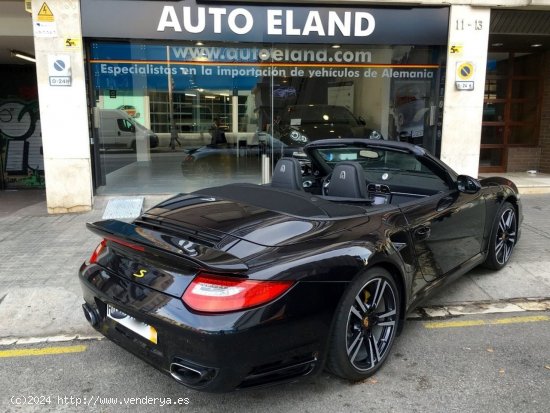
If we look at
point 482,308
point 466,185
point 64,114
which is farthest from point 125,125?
point 482,308

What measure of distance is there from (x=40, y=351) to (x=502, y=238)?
4.41 m

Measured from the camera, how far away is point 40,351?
3586 mm

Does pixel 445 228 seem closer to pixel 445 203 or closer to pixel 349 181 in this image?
pixel 445 203

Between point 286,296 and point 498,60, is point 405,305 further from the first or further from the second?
point 498,60

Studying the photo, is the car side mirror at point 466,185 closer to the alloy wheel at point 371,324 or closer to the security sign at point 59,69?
the alloy wheel at point 371,324

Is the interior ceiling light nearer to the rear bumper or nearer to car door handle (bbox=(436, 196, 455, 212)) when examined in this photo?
the rear bumper

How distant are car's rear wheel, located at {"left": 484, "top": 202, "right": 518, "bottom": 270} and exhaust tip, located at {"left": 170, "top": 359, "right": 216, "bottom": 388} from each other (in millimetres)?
3429

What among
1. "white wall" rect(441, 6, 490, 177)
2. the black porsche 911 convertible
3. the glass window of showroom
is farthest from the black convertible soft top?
"white wall" rect(441, 6, 490, 177)

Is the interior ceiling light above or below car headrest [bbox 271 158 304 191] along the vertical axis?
above

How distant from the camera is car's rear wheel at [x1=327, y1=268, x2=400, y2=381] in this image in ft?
9.23

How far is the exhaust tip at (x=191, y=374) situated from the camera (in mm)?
2436

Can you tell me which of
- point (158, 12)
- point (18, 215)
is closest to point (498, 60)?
point (158, 12)

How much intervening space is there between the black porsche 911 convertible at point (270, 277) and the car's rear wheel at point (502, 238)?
99 cm

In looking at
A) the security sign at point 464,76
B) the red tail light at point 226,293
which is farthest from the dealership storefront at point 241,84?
the red tail light at point 226,293
